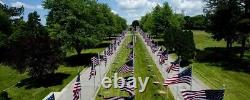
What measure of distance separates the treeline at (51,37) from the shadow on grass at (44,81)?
0.66 meters

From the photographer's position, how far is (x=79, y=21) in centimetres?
5769

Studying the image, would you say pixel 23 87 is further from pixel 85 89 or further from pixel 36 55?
pixel 85 89

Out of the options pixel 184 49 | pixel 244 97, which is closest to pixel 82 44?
pixel 184 49

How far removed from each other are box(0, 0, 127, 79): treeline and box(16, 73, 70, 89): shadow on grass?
2.17 feet

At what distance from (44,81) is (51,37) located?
1184cm

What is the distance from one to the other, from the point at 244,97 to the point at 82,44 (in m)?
27.9

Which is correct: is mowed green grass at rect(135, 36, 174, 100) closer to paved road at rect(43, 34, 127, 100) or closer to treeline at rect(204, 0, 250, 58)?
paved road at rect(43, 34, 127, 100)

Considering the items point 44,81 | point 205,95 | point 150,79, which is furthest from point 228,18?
point 205,95

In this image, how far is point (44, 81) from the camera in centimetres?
4472

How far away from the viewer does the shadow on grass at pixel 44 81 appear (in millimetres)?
42856

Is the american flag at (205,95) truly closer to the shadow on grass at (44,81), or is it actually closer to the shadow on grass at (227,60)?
the shadow on grass at (44,81)

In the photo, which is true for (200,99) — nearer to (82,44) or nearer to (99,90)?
Result: (99,90)

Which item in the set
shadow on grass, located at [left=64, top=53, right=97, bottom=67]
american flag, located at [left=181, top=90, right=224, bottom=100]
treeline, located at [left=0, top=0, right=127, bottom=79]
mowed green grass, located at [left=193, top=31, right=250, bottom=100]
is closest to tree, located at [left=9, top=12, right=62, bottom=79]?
treeline, located at [left=0, top=0, right=127, bottom=79]

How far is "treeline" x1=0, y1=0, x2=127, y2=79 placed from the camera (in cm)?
4203
